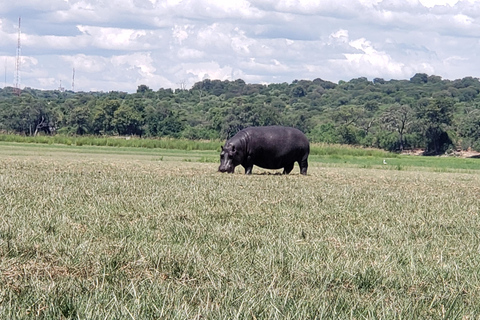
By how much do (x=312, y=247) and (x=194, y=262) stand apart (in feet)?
4.81

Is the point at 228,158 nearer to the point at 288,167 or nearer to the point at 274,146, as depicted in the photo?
the point at 274,146

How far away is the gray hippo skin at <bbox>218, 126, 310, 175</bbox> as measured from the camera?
20355 mm

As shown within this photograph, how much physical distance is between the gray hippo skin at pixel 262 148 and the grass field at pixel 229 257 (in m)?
8.35

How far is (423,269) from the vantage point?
20.4ft

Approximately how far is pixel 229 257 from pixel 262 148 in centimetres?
1407

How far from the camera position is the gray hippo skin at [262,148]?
20.4m

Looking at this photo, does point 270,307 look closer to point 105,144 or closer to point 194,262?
point 194,262

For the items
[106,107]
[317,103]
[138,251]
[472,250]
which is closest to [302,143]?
[472,250]

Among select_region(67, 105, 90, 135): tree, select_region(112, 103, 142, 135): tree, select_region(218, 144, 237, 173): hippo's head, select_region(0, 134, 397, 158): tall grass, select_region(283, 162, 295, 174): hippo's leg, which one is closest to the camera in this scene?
select_region(218, 144, 237, 173): hippo's head

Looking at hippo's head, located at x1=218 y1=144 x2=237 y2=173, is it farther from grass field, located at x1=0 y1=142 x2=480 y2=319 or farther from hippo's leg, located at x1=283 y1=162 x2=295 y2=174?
grass field, located at x1=0 y1=142 x2=480 y2=319

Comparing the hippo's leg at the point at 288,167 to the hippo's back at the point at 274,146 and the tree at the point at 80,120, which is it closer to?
the hippo's back at the point at 274,146

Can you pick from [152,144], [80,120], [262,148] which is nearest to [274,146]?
[262,148]

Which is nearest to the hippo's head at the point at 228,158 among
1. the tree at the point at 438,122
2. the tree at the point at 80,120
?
the tree at the point at 438,122

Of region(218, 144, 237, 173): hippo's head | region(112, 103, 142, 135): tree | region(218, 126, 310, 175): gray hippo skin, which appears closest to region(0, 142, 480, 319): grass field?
region(218, 144, 237, 173): hippo's head
